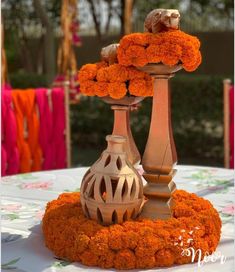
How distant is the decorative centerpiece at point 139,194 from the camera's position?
43.6 inches

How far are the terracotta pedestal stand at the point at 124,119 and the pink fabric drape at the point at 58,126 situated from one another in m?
1.75

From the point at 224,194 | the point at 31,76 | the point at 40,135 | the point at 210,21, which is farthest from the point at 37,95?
the point at 210,21

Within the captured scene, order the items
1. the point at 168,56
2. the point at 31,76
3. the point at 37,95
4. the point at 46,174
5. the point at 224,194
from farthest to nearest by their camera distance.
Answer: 1. the point at 31,76
2. the point at 37,95
3. the point at 46,174
4. the point at 224,194
5. the point at 168,56

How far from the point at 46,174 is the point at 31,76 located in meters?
5.23

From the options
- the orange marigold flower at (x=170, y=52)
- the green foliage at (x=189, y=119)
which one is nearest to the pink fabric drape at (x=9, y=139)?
the orange marigold flower at (x=170, y=52)

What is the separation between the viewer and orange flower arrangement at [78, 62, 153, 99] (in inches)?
47.7

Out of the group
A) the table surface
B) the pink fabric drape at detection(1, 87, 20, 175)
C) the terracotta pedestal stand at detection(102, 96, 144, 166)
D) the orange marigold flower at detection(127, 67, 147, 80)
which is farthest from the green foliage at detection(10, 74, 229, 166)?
the orange marigold flower at detection(127, 67, 147, 80)

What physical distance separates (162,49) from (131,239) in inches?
15.3

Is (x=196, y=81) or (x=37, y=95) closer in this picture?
(x=37, y=95)

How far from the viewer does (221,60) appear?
279 inches

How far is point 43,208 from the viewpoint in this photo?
1.52 m

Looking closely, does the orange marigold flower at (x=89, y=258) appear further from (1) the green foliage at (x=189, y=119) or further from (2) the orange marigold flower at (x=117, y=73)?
(1) the green foliage at (x=189, y=119)

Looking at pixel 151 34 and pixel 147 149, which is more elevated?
pixel 151 34

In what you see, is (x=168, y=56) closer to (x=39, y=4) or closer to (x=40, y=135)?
(x=40, y=135)
